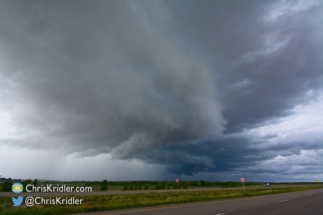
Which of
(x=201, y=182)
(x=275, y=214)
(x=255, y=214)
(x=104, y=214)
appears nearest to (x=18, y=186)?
(x=104, y=214)

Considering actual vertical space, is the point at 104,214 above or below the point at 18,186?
below

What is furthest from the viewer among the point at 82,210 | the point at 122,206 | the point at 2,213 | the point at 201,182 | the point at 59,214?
the point at 201,182

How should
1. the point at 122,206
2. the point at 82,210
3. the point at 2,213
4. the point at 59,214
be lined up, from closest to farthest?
the point at 2,213, the point at 59,214, the point at 82,210, the point at 122,206

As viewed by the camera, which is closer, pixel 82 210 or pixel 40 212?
pixel 40 212

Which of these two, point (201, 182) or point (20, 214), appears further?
point (201, 182)

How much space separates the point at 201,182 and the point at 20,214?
133838mm

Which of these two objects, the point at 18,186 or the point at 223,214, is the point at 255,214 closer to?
the point at 223,214

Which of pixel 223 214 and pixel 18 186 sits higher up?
pixel 18 186

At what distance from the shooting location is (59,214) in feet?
61.2

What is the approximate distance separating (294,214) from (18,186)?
846 inches

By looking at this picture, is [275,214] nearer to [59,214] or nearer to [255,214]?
[255,214]

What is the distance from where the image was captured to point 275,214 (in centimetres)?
1831

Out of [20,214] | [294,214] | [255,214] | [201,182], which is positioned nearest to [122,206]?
[20,214]

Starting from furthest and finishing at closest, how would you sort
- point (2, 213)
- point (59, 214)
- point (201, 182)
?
point (201, 182) → point (59, 214) → point (2, 213)
